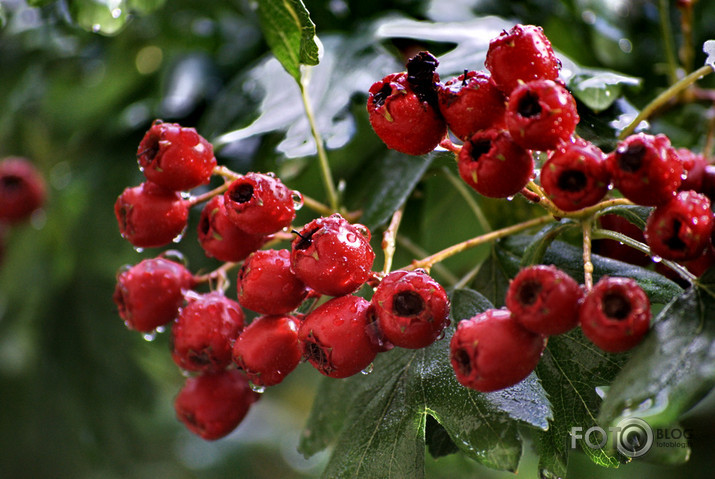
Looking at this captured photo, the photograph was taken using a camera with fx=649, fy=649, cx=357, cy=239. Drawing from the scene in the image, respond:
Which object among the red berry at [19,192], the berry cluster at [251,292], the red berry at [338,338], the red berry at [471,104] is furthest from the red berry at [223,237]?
the red berry at [19,192]

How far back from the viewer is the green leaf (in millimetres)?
633

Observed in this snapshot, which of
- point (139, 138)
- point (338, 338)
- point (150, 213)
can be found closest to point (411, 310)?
point (338, 338)

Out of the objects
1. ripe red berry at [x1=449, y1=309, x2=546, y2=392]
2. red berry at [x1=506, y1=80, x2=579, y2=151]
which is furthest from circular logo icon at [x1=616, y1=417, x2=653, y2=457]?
red berry at [x1=506, y1=80, x2=579, y2=151]

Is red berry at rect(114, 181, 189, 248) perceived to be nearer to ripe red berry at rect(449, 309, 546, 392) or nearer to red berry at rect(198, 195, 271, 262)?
red berry at rect(198, 195, 271, 262)

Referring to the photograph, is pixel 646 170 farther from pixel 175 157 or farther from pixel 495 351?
pixel 175 157

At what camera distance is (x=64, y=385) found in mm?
1437

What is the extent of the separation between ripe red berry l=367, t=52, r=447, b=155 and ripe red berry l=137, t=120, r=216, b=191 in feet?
0.59

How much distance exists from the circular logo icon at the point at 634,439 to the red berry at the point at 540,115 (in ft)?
0.84

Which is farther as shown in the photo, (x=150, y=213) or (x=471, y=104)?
(x=150, y=213)

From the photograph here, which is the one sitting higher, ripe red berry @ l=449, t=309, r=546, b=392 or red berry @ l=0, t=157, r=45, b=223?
ripe red berry @ l=449, t=309, r=546, b=392

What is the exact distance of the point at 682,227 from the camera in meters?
0.44

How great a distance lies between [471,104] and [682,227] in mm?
172

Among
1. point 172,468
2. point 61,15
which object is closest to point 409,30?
point 61,15

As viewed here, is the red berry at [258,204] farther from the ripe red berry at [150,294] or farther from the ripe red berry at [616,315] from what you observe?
the ripe red berry at [616,315]
